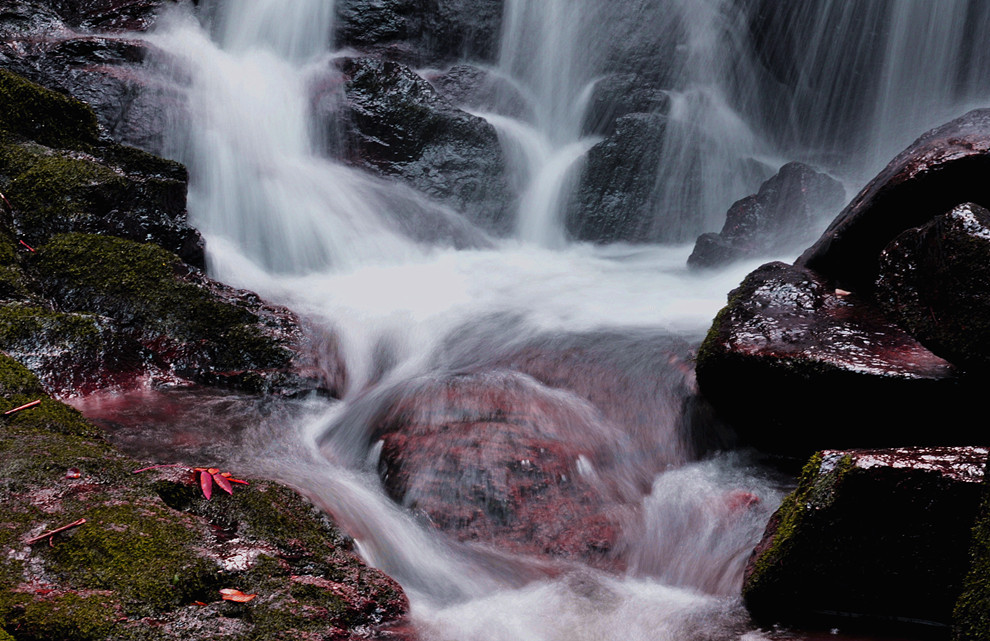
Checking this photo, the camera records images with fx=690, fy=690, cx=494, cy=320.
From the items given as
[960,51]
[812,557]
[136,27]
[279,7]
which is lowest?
[812,557]

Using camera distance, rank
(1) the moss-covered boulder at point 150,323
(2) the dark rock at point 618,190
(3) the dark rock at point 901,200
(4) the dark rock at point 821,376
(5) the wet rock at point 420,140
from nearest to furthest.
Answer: (4) the dark rock at point 821,376 < (3) the dark rock at point 901,200 < (1) the moss-covered boulder at point 150,323 < (5) the wet rock at point 420,140 < (2) the dark rock at point 618,190

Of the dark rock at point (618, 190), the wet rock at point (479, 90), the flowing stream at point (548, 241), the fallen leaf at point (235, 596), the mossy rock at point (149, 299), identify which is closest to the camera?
the fallen leaf at point (235, 596)

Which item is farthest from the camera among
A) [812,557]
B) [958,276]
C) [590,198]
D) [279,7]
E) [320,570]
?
[279,7]

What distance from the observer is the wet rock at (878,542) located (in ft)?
9.41

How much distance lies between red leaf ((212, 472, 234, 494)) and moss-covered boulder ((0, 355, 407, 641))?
0.03 m

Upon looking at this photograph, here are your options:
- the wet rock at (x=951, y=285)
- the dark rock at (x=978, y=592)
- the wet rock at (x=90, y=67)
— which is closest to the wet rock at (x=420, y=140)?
the wet rock at (x=90, y=67)

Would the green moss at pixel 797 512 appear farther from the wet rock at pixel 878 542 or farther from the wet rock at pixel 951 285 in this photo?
the wet rock at pixel 951 285

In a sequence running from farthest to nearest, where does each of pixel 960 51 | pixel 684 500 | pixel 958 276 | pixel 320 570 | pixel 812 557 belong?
pixel 960 51 < pixel 684 500 < pixel 958 276 < pixel 812 557 < pixel 320 570

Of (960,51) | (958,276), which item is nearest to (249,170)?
(958,276)

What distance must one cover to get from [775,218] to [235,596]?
10126mm

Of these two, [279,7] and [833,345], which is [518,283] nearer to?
[833,345]

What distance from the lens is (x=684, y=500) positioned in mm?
4543

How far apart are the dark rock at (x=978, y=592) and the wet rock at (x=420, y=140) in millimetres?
9496

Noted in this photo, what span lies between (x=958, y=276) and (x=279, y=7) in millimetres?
12689
